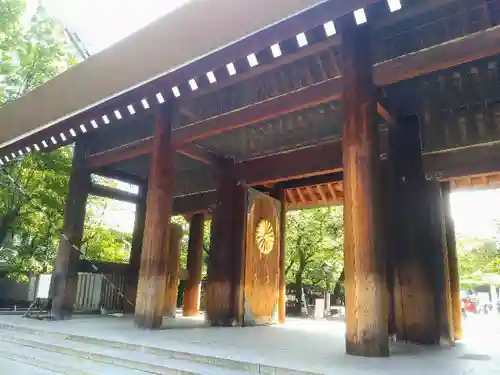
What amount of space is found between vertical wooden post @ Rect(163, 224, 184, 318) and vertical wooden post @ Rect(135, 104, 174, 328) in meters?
3.52

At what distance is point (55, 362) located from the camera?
382 cm

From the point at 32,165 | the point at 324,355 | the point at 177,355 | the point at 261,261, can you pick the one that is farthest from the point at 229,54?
the point at 32,165

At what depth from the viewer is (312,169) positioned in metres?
6.39

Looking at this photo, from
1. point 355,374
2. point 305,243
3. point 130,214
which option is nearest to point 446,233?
point 355,374

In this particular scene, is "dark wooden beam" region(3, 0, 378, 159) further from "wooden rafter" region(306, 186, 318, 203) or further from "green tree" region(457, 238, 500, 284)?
"green tree" region(457, 238, 500, 284)

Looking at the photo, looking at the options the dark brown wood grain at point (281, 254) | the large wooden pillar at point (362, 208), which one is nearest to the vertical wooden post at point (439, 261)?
the large wooden pillar at point (362, 208)

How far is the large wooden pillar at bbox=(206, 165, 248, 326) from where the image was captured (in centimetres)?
691

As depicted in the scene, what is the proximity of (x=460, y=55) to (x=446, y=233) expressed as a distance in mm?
2963

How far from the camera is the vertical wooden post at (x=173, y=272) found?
879cm

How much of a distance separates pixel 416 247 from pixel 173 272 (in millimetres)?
5842

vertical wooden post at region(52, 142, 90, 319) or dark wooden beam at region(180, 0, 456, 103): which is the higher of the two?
dark wooden beam at region(180, 0, 456, 103)

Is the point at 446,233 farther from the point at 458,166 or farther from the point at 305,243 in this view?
the point at 305,243

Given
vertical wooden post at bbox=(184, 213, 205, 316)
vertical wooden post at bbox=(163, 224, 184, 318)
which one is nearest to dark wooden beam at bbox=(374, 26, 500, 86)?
vertical wooden post at bbox=(163, 224, 184, 318)

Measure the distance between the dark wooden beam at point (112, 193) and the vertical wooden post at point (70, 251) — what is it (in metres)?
0.38
